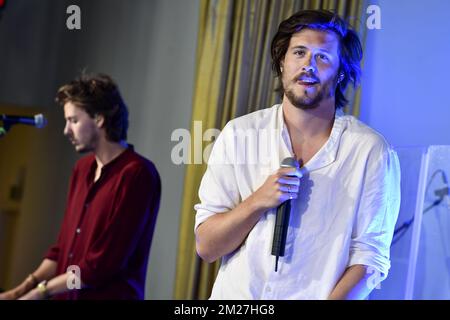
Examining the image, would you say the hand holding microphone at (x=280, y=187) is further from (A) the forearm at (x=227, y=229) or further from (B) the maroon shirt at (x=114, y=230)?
(B) the maroon shirt at (x=114, y=230)

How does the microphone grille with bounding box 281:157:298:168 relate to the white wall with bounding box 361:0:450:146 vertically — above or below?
below

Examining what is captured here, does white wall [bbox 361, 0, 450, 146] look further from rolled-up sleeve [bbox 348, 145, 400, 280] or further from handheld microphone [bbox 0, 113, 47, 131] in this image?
handheld microphone [bbox 0, 113, 47, 131]

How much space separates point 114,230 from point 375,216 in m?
0.99

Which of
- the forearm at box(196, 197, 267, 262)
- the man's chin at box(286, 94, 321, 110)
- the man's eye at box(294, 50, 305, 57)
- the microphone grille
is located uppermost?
the man's eye at box(294, 50, 305, 57)

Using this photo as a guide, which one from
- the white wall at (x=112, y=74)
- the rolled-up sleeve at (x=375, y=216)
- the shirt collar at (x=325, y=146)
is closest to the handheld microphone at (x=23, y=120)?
the white wall at (x=112, y=74)

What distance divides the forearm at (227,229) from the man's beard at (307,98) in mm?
246

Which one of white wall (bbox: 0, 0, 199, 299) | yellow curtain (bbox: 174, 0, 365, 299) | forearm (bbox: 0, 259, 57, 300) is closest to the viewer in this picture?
forearm (bbox: 0, 259, 57, 300)

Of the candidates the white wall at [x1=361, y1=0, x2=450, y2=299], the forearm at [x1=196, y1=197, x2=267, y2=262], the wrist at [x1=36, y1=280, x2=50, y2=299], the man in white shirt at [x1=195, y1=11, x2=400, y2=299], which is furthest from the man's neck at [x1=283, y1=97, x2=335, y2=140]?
the wrist at [x1=36, y1=280, x2=50, y2=299]

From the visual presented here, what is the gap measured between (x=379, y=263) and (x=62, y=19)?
2.63m

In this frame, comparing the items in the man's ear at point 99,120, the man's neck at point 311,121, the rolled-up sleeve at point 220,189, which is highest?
the man's neck at point 311,121

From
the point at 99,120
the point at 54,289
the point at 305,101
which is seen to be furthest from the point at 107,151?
the point at 305,101

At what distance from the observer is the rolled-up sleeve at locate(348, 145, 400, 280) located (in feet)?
4.64

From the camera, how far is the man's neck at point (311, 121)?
1.51 m
